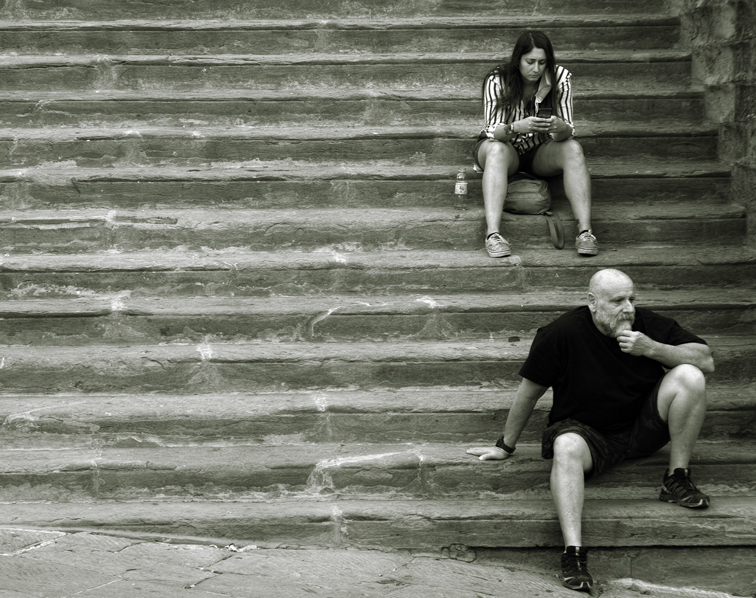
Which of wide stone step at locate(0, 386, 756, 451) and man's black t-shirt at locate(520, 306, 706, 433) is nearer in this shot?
man's black t-shirt at locate(520, 306, 706, 433)

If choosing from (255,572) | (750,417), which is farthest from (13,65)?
(750,417)

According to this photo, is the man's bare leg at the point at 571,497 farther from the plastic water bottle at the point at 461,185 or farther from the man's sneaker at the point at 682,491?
the plastic water bottle at the point at 461,185

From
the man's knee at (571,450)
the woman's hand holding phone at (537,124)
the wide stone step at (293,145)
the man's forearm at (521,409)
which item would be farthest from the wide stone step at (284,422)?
the wide stone step at (293,145)

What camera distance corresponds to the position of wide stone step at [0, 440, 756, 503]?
14.6ft

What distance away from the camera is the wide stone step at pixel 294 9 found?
6.94 meters

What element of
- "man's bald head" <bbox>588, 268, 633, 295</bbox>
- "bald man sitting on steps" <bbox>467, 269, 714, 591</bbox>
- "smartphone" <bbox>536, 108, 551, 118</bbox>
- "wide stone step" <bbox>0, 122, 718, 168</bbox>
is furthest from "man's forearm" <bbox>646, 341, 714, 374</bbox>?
"wide stone step" <bbox>0, 122, 718, 168</bbox>

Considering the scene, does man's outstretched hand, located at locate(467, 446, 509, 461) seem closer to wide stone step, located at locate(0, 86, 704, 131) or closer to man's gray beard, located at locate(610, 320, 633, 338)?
man's gray beard, located at locate(610, 320, 633, 338)

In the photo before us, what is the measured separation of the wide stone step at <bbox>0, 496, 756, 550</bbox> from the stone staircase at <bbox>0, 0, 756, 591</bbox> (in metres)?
0.01

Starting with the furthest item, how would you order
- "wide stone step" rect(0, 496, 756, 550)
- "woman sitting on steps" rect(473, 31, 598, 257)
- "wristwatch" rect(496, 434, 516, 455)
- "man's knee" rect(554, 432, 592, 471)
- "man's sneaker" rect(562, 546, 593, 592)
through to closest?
"woman sitting on steps" rect(473, 31, 598, 257)
"wristwatch" rect(496, 434, 516, 455)
"wide stone step" rect(0, 496, 756, 550)
"man's knee" rect(554, 432, 592, 471)
"man's sneaker" rect(562, 546, 593, 592)

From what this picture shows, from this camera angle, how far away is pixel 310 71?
659 centimetres

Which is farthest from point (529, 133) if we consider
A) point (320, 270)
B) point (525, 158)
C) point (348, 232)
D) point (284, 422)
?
point (284, 422)

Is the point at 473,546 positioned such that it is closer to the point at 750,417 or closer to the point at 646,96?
the point at 750,417

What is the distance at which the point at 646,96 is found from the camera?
6.34 meters

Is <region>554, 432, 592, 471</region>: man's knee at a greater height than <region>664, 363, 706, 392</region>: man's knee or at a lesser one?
lesser
